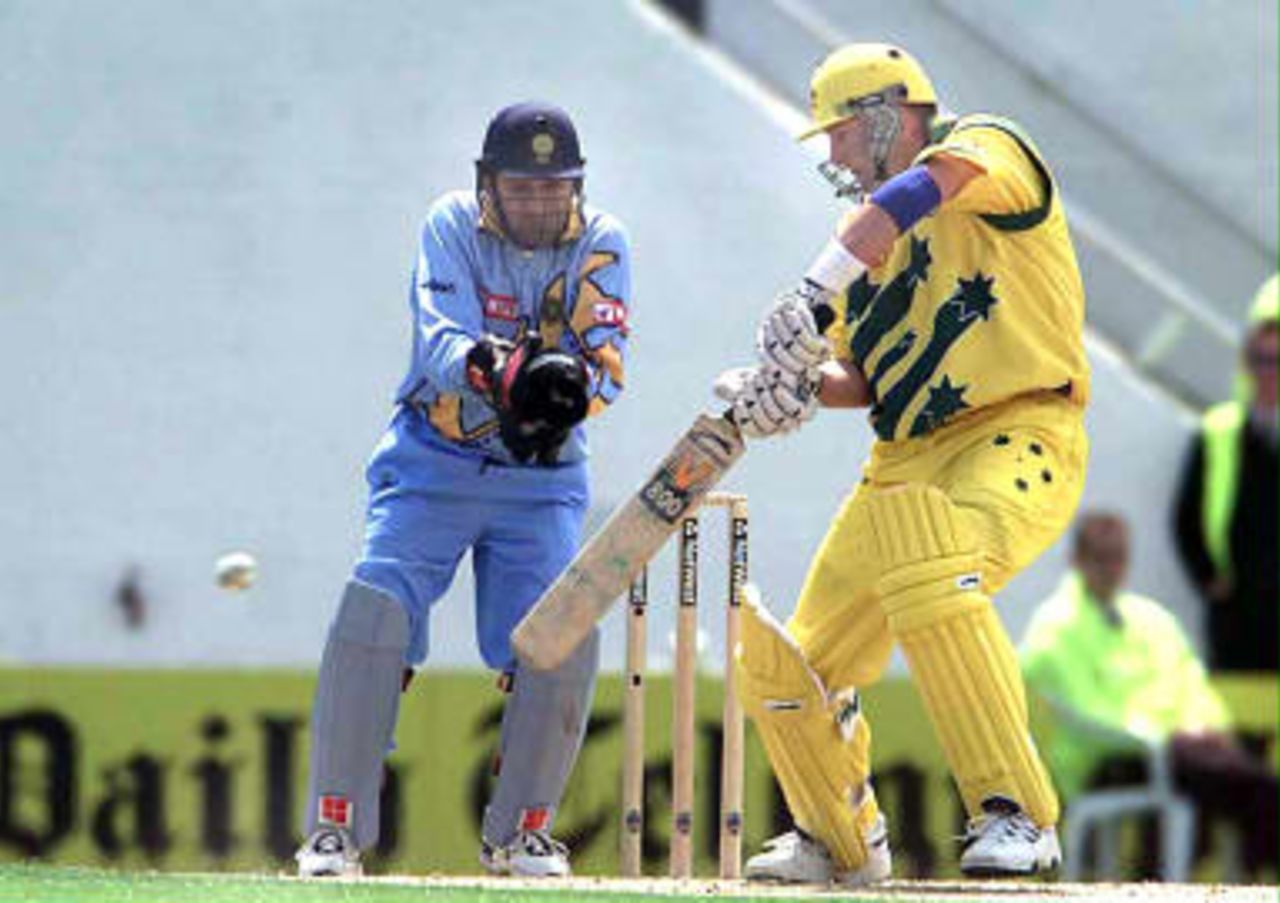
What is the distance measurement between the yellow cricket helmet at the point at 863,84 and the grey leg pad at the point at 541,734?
0.97 metres

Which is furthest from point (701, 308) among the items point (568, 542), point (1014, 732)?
point (1014, 732)

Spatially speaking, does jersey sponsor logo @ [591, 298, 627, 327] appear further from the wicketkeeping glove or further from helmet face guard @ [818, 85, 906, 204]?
helmet face guard @ [818, 85, 906, 204]

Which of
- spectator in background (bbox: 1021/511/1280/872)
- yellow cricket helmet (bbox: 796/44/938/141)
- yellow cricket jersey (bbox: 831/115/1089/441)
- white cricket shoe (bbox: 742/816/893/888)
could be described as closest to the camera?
yellow cricket jersey (bbox: 831/115/1089/441)

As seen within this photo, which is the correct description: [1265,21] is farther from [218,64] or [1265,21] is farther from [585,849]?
[585,849]

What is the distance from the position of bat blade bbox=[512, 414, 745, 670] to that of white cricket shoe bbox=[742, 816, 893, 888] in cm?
56

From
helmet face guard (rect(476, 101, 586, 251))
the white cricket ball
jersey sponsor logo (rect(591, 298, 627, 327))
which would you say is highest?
the white cricket ball

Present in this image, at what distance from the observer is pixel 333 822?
7.09 m

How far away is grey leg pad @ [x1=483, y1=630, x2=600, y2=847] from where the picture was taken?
7215mm

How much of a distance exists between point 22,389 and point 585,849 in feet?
7.72

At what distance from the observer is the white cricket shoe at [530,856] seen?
7.21 meters

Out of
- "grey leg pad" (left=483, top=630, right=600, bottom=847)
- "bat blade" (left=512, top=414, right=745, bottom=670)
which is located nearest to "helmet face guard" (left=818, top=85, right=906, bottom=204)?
"bat blade" (left=512, top=414, right=745, bottom=670)

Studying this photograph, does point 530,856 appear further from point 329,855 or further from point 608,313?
point 608,313

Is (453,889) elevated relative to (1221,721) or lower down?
lower down

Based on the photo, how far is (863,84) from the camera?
6.94 meters
